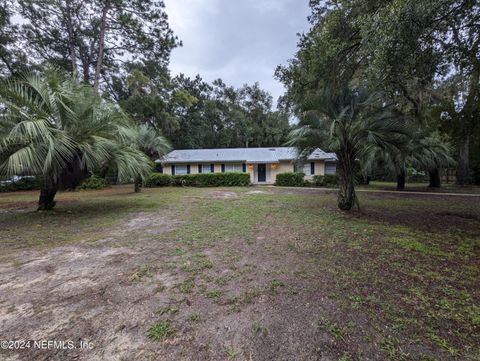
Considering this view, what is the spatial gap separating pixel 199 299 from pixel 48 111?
7304 mm

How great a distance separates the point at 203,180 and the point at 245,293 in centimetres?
1625

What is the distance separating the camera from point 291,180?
60.2ft

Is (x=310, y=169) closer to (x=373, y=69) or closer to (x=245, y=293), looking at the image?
(x=373, y=69)

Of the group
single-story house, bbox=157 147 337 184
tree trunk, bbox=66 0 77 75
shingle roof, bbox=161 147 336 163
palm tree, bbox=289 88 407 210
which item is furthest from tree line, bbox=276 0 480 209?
tree trunk, bbox=66 0 77 75

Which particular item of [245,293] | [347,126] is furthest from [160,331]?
[347,126]

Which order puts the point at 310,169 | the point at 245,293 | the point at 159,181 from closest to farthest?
the point at 245,293 → the point at 159,181 → the point at 310,169

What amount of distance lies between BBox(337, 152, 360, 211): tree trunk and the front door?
14.2 m

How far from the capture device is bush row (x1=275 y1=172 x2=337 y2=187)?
58.3ft

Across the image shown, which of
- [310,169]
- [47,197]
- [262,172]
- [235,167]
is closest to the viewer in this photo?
[47,197]

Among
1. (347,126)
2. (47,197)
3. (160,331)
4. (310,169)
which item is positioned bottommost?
(160,331)

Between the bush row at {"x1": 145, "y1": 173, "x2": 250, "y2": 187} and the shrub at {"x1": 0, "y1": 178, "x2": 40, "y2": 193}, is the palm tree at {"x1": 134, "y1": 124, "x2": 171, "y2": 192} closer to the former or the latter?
the bush row at {"x1": 145, "y1": 173, "x2": 250, "y2": 187}

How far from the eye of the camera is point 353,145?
7.05 m

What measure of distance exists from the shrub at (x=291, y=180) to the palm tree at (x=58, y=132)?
12.9 m

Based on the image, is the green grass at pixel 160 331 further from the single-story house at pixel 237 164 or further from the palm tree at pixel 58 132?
the single-story house at pixel 237 164
